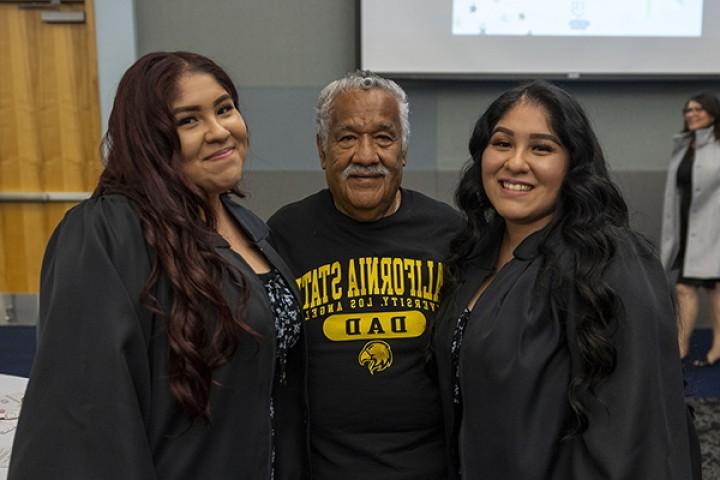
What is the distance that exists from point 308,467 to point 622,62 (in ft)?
11.6

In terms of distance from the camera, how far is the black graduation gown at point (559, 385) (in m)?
1.34

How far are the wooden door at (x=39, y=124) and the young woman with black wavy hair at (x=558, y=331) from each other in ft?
11.8

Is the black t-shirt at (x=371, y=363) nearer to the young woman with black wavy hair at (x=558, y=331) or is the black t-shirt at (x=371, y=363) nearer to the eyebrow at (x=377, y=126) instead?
the young woman with black wavy hair at (x=558, y=331)

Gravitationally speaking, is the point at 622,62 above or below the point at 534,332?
above

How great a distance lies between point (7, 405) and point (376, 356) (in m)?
0.89

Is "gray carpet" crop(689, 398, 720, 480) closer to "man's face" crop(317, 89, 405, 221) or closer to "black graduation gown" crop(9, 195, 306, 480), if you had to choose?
"man's face" crop(317, 89, 405, 221)

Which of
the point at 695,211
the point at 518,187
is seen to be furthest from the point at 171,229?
the point at 695,211

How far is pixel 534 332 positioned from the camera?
1448 mm

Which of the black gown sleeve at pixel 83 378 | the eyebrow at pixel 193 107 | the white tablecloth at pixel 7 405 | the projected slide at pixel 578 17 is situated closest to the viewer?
the black gown sleeve at pixel 83 378

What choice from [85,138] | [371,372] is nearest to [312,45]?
[85,138]

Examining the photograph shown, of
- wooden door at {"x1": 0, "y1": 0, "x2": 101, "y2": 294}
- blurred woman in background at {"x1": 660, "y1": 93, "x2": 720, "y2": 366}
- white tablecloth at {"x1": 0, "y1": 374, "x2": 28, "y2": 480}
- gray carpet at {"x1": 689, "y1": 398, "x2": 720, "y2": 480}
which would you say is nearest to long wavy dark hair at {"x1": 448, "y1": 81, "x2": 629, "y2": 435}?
white tablecloth at {"x1": 0, "y1": 374, "x2": 28, "y2": 480}

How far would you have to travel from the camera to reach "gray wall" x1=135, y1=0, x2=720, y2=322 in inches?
174

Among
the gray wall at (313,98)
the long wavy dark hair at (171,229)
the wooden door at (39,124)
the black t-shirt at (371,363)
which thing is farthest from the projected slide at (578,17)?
the long wavy dark hair at (171,229)

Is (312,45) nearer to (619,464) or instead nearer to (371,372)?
(371,372)
